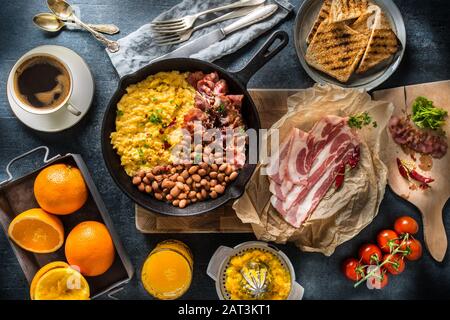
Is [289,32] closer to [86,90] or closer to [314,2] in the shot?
[314,2]

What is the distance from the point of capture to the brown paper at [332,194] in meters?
2.35

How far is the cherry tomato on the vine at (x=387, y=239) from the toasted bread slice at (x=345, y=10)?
1.02m

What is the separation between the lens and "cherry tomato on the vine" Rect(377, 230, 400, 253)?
243cm

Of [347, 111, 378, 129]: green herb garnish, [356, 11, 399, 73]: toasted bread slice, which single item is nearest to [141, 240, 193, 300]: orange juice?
[347, 111, 378, 129]: green herb garnish

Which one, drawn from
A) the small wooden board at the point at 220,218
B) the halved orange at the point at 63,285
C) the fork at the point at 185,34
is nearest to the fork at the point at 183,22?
the fork at the point at 185,34

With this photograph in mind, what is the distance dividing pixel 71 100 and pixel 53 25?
39cm

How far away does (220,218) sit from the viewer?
7.91ft

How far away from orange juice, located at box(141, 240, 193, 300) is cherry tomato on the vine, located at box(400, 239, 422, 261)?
3.32 ft

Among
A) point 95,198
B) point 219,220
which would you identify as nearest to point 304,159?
point 219,220

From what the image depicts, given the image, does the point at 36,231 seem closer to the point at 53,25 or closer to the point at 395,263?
the point at 53,25

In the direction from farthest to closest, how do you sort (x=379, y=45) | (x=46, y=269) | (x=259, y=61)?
(x=379, y=45)
(x=46, y=269)
(x=259, y=61)

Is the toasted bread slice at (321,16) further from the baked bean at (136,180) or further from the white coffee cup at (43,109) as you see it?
the white coffee cup at (43,109)

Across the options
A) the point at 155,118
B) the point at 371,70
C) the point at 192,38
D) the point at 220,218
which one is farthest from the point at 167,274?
the point at 371,70

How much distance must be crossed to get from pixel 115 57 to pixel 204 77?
476 mm
